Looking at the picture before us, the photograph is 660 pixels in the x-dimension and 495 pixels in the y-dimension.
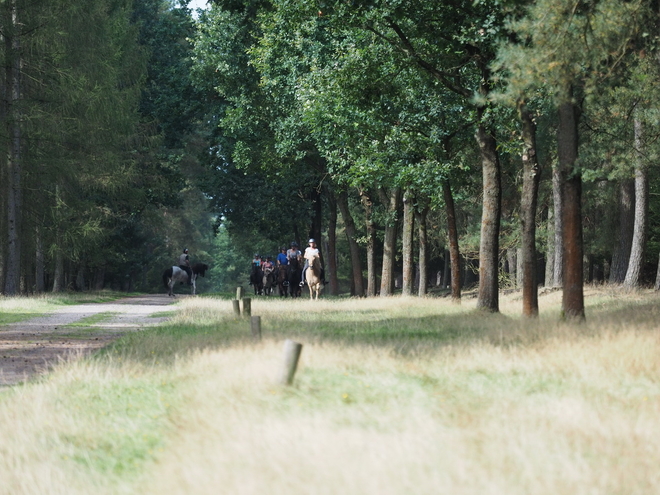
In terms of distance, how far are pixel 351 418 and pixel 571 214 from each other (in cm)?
941

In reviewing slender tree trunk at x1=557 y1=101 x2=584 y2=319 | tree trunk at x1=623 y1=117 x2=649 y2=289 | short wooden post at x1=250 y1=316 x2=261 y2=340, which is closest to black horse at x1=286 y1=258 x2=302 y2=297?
tree trunk at x1=623 y1=117 x2=649 y2=289

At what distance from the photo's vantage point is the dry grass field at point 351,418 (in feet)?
22.0

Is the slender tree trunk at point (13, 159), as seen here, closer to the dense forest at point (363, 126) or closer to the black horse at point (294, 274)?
the dense forest at point (363, 126)

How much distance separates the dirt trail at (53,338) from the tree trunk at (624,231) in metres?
15.7

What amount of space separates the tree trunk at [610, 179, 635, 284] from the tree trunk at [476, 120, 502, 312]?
37.0 ft

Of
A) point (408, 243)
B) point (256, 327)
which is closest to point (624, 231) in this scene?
point (408, 243)

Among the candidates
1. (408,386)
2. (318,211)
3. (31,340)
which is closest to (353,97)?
(31,340)

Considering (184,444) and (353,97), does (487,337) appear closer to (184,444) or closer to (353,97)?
(184,444)

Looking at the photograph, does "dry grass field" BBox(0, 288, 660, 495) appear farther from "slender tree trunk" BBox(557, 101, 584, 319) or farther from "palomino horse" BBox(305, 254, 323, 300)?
"palomino horse" BBox(305, 254, 323, 300)

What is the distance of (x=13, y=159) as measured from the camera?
3169 cm

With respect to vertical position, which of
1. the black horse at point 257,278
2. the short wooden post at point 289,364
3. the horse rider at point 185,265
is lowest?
the short wooden post at point 289,364

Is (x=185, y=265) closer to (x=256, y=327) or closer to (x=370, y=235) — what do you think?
(x=370, y=235)

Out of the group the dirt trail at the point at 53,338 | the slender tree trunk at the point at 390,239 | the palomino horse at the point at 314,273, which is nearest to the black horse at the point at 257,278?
the slender tree trunk at the point at 390,239

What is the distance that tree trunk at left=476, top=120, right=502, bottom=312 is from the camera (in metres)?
21.3
